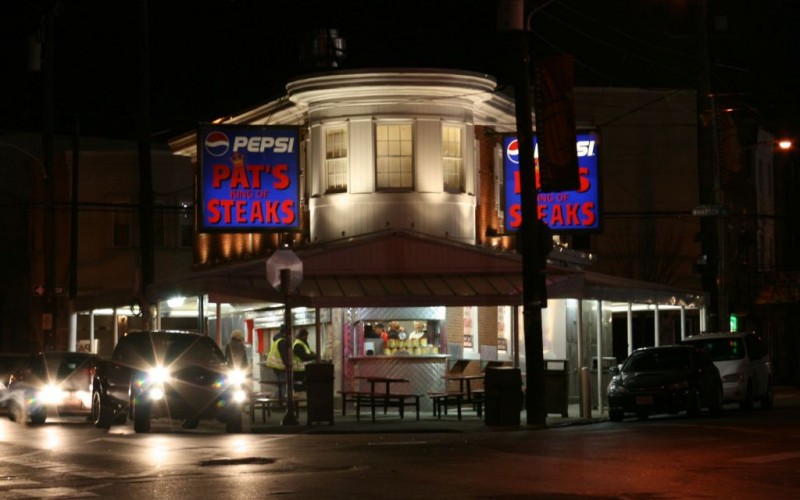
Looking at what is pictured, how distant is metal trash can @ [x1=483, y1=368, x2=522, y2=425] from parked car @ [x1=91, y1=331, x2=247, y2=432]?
176 inches

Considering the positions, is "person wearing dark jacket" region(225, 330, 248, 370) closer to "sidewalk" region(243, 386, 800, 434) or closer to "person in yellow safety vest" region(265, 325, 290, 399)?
"person in yellow safety vest" region(265, 325, 290, 399)

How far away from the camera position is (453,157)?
106 ft

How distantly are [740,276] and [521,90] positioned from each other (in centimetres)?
3139

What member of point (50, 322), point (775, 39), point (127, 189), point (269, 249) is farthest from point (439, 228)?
point (775, 39)

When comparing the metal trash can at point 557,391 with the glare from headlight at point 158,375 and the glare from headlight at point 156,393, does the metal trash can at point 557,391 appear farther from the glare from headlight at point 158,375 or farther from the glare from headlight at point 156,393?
the glare from headlight at point 156,393

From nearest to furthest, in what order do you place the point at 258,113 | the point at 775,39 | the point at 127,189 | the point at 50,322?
the point at 258,113
the point at 50,322
the point at 127,189
the point at 775,39

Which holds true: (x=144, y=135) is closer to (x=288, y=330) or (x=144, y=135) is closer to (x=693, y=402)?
(x=288, y=330)

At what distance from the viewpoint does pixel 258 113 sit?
115 ft

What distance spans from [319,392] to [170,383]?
3.10m


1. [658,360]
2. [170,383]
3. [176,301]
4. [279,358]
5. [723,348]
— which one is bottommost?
[170,383]

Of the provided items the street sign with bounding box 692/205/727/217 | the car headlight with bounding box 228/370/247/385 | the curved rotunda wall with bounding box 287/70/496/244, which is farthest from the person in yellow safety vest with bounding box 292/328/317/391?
the street sign with bounding box 692/205/727/217

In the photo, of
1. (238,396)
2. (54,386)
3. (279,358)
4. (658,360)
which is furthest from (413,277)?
(54,386)

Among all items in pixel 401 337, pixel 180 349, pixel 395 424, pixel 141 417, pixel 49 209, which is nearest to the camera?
pixel 141 417

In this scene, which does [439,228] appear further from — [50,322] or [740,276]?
[740,276]
